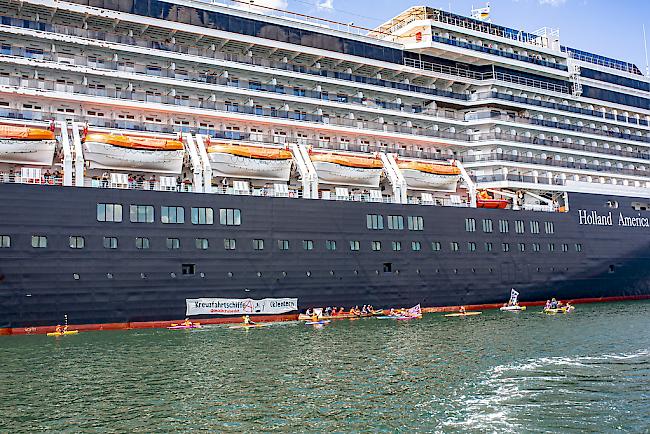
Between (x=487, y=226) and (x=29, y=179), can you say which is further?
(x=487, y=226)

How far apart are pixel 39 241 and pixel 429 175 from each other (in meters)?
22.7

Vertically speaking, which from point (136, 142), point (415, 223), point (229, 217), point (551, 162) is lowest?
point (415, 223)

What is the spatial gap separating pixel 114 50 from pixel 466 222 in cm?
2234

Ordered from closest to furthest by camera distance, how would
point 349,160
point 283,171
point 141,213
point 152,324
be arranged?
point 152,324, point 141,213, point 283,171, point 349,160

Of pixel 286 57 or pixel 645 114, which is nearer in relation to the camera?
pixel 286 57

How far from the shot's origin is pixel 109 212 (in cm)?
2827

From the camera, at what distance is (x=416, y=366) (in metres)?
20.9

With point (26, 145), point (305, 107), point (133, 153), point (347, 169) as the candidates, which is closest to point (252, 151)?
point (347, 169)

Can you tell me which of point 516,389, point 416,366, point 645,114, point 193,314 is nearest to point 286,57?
point 193,314

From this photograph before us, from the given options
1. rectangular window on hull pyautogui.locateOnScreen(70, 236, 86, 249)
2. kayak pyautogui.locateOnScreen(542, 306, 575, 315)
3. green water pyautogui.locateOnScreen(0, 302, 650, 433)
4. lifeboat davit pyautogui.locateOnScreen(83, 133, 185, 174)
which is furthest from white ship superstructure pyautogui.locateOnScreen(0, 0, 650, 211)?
green water pyautogui.locateOnScreen(0, 302, 650, 433)

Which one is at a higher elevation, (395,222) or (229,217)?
(229,217)

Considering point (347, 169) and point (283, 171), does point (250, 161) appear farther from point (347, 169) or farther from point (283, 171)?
point (347, 169)

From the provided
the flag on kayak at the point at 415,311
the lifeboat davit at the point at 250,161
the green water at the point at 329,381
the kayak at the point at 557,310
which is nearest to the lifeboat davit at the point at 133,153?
the lifeboat davit at the point at 250,161

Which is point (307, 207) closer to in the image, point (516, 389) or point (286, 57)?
point (286, 57)
